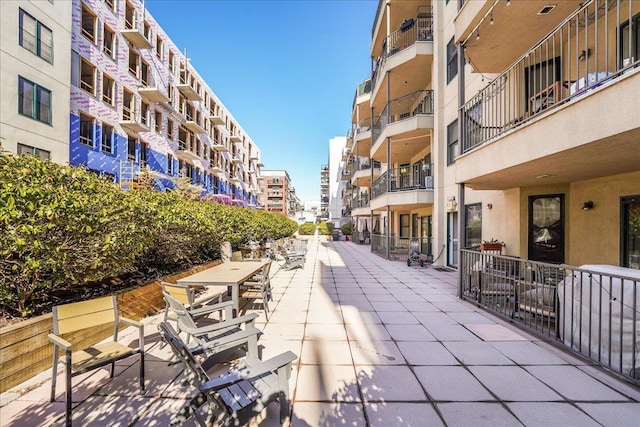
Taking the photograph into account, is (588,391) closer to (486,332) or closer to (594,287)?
(594,287)

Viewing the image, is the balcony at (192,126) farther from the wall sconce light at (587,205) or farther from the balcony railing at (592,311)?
the wall sconce light at (587,205)

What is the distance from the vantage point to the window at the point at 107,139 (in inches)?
737

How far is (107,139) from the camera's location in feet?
62.8

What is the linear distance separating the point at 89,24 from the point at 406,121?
20083 mm

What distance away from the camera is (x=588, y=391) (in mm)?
3201

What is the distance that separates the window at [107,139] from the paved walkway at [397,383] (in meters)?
18.3

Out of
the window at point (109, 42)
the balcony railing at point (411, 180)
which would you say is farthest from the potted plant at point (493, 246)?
the window at point (109, 42)

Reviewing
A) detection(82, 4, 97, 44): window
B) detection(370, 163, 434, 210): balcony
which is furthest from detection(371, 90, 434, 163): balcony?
detection(82, 4, 97, 44): window

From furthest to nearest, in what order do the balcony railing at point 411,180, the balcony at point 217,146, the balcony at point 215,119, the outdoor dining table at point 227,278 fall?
the balcony at point 217,146 < the balcony at point 215,119 < the balcony railing at point 411,180 < the outdoor dining table at point 227,278

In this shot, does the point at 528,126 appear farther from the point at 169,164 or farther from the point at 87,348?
the point at 169,164

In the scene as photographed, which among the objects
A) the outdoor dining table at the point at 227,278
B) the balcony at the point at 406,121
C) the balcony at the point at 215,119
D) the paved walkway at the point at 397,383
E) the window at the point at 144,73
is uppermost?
the balcony at the point at 215,119

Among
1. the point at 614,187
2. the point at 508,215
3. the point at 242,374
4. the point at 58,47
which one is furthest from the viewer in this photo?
the point at 58,47

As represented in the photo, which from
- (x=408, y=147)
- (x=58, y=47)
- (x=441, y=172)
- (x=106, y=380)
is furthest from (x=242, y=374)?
(x=58, y=47)

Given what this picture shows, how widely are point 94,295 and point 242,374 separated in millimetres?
4008
